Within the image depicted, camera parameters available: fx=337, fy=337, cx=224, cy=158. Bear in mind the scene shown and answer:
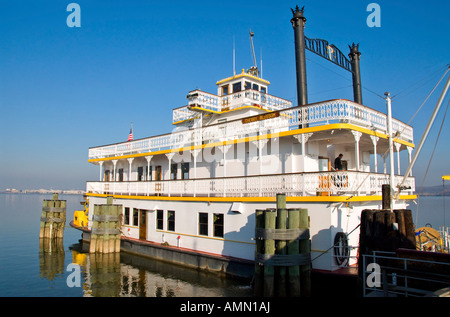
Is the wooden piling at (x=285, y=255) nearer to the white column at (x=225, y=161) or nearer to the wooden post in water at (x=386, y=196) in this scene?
the wooden post in water at (x=386, y=196)

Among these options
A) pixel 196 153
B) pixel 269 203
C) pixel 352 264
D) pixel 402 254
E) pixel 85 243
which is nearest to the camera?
pixel 402 254

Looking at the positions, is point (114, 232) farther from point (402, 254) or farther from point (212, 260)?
point (402, 254)

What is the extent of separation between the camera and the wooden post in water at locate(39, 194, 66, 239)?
24828 mm

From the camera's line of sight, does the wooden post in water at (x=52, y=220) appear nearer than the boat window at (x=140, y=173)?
No

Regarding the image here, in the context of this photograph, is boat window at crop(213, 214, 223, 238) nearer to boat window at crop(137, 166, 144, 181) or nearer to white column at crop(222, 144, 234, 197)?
white column at crop(222, 144, 234, 197)

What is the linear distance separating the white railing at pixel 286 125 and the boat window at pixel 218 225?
12.8 feet

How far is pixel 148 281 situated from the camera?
1495cm

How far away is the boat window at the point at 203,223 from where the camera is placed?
51.4 ft

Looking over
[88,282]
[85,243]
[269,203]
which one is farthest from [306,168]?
[85,243]

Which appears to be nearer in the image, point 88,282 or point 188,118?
point 88,282

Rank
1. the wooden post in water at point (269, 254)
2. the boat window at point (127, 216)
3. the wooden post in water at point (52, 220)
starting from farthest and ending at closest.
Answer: the wooden post in water at point (52, 220) → the boat window at point (127, 216) → the wooden post in water at point (269, 254)

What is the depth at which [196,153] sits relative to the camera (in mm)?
18141

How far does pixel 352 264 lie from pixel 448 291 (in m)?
6.64

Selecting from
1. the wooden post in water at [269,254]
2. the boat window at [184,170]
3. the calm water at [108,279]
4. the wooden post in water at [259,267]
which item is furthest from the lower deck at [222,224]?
the boat window at [184,170]
